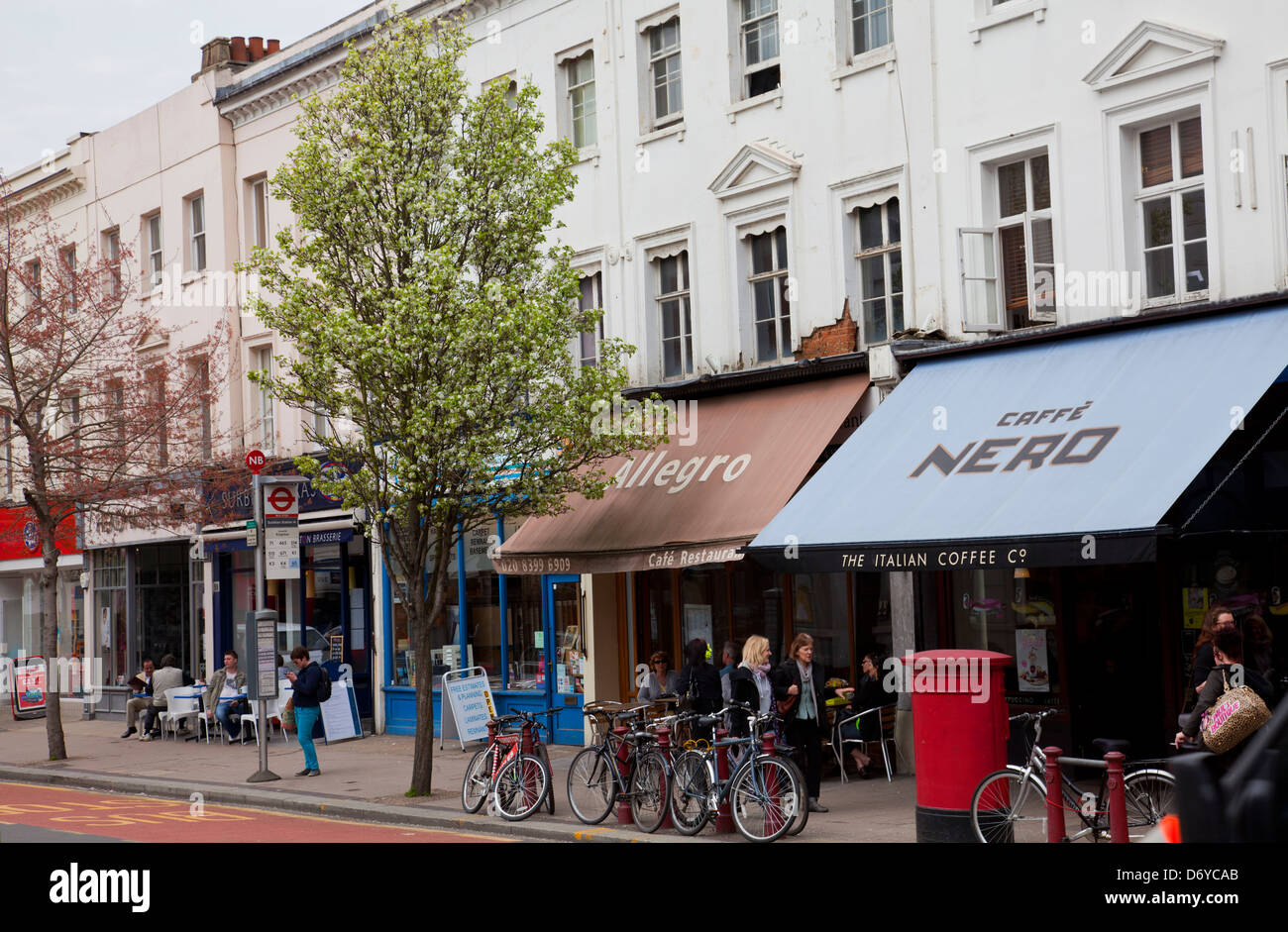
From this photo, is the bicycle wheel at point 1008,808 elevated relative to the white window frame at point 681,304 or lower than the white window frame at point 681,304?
lower

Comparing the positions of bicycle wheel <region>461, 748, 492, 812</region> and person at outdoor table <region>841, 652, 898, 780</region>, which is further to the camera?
person at outdoor table <region>841, 652, 898, 780</region>

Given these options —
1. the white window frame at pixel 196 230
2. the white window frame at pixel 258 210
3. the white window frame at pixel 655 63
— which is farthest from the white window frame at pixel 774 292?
the white window frame at pixel 196 230

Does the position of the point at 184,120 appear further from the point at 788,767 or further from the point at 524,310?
the point at 788,767

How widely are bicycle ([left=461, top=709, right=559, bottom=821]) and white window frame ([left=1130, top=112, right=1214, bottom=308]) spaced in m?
7.35

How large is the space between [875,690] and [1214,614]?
18.2 ft

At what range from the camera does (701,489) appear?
17766mm

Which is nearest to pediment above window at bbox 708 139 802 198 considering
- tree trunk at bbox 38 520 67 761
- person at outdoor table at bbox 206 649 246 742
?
person at outdoor table at bbox 206 649 246 742

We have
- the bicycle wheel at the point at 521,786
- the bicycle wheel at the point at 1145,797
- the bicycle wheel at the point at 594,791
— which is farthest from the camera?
the bicycle wheel at the point at 521,786

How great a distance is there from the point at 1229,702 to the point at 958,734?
6.35ft

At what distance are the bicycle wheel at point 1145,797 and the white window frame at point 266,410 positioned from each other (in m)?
19.9

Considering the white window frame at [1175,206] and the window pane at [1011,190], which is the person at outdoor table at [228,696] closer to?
the window pane at [1011,190]

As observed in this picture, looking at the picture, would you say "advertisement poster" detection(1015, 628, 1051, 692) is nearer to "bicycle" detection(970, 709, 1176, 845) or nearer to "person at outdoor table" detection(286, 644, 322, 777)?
"bicycle" detection(970, 709, 1176, 845)

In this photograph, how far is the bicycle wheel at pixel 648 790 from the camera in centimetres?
1338

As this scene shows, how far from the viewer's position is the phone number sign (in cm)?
1889
